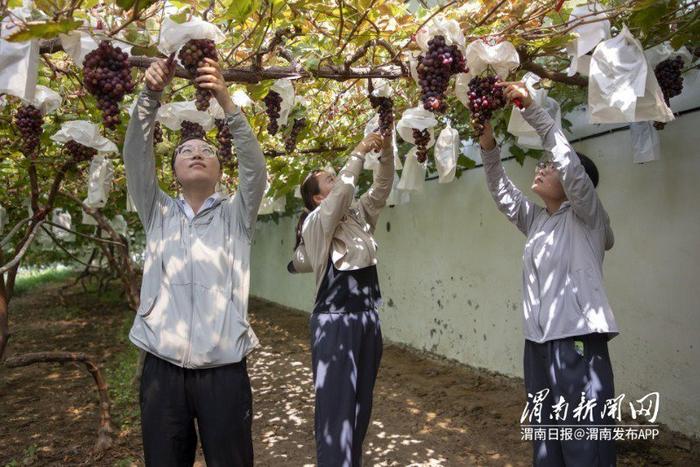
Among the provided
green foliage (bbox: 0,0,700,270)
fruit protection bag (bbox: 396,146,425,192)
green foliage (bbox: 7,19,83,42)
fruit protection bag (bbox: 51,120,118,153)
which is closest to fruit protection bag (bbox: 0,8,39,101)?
green foliage (bbox: 0,0,700,270)

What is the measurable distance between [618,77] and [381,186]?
3.74 ft

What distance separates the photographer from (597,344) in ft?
6.19

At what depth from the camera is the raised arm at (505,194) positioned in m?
2.31

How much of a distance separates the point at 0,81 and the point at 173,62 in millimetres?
490

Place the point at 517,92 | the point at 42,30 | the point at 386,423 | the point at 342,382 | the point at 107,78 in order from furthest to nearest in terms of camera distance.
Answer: the point at 386,423
the point at 342,382
the point at 517,92
the point at 107,78
the point at 42,30

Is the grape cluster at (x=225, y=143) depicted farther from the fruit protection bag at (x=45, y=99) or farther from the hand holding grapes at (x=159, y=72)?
the hand holding grapes at (x=159, y=72)

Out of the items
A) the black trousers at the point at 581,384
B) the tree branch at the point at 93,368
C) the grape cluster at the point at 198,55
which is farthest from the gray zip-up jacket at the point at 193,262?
the tree branch at the point at 93,368

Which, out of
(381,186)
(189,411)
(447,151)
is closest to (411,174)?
(447,151)

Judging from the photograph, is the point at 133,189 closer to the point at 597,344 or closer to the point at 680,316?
the point at 597,344

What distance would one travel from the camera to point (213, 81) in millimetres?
1578

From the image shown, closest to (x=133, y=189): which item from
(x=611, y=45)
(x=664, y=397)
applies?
(x=611, y=45)

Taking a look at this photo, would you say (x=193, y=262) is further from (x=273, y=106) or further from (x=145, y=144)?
(x=273, y=106)

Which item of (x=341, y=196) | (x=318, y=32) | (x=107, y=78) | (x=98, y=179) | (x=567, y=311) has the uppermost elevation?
(x=318, y=32)

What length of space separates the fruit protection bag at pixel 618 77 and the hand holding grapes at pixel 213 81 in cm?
119
